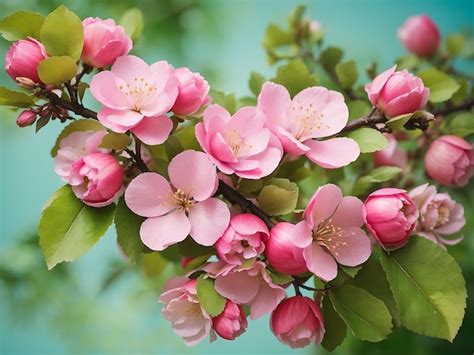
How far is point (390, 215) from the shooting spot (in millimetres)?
487

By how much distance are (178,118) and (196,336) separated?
6.6 inches

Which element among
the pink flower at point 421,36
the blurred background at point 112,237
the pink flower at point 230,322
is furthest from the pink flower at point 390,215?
the blurred background at point 112,237

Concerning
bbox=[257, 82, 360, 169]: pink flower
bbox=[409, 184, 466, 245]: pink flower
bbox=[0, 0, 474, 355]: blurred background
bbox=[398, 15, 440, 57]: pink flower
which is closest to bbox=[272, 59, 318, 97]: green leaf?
bbox=[257, 82, 360, 169]: pink flower

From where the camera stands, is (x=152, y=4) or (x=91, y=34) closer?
(x=91, y=34)

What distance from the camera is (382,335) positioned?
49cm

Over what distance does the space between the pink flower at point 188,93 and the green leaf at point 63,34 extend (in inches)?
3.0

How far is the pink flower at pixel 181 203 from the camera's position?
19.3 inches

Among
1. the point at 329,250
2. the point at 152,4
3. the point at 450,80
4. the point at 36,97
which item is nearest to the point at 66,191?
the point at 36,97

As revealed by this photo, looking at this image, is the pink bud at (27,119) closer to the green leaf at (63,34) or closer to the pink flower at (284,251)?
the green leaf at (63,34)

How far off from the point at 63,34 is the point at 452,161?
36cm

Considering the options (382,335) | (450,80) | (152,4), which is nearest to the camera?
(382,335)

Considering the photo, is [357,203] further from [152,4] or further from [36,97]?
[152,4]

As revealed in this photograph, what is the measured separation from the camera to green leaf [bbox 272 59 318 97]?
1.92ft

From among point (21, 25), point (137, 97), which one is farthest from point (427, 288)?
point (21, 25)
